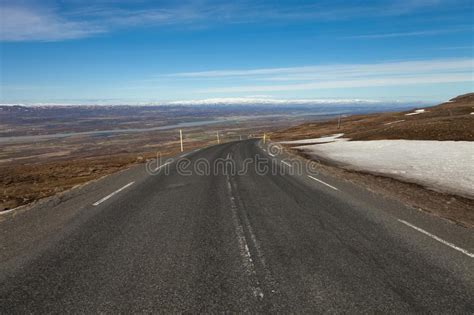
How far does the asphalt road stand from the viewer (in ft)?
15.2

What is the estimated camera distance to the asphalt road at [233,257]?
4.63 m

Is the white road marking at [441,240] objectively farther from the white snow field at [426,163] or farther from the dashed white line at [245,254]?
the white snow field at [426,163]

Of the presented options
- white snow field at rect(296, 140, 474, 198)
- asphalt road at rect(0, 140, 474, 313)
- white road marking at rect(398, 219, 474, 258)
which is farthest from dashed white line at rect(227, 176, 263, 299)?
white snow field at rect(296, 140, 474, 198)

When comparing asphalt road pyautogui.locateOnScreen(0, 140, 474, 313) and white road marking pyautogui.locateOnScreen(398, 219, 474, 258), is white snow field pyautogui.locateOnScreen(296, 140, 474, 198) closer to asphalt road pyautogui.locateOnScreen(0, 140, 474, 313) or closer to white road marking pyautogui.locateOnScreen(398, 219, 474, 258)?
asphalt road pyautogui.locateOnScreen(0, 140, 474, 313)

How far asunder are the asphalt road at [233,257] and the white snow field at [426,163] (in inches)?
205

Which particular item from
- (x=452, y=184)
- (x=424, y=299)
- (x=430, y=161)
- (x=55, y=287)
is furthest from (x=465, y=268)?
(x=430, y=161)

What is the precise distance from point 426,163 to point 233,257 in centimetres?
1668

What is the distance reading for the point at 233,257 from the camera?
19.7 feet

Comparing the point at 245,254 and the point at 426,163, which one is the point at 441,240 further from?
the point at 426,163

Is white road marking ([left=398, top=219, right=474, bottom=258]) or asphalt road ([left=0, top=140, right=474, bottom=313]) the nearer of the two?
asphalt road ([left=0, top=140, right=474, bottom=313])

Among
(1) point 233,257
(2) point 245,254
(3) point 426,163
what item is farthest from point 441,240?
(3) point 426,163

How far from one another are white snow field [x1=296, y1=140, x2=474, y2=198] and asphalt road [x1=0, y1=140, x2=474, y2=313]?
5212 millimetres

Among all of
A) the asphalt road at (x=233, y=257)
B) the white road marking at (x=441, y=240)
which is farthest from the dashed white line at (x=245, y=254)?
the white road marking at (x=441, y=240)

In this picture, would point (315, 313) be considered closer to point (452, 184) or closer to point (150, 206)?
point (150, 206)
